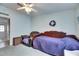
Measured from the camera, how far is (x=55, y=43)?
1486 millimetres

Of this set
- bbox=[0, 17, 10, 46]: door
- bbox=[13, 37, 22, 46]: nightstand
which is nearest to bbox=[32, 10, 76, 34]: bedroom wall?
bbox=[13, 37, 22, 46]: nightstand

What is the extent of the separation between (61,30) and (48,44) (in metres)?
0.29

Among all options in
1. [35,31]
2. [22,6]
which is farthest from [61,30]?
[22,6]

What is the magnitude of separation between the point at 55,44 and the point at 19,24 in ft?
2.06

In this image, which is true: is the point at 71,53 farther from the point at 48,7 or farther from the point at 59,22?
the point at 48,7

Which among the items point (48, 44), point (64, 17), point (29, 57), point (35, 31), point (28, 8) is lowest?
point (29, 57)

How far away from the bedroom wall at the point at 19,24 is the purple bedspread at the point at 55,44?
0.83ft

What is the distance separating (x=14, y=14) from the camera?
5.27ft

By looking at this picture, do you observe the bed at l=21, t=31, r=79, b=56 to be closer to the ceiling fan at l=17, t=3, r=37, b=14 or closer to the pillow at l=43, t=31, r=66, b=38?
the pillow at l=43, t=31, r=66, b=38

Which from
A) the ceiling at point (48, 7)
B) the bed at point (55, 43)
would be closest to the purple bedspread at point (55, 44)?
the bed at point (55, 43)

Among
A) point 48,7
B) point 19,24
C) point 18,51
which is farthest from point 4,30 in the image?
point 48,7

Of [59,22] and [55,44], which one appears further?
[59,22]

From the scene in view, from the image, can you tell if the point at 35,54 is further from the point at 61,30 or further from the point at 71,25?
the point at 71,25

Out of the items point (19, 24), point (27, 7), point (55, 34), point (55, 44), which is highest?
point (27, 7)
